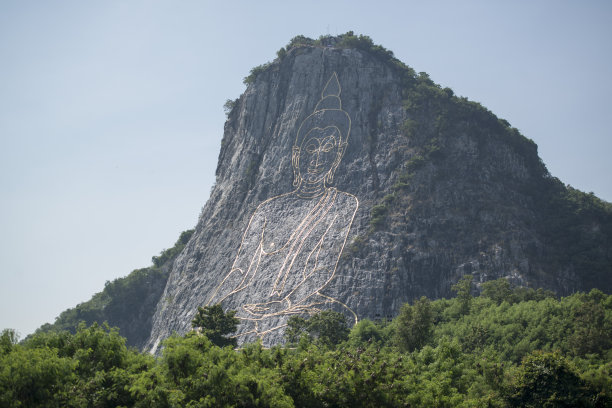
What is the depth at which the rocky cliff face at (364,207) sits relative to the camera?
6081cm

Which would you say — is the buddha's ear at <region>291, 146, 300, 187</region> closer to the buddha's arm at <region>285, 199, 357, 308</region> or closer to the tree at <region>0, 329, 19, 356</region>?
the buddha's arm at <region>285, 199, 357, 308</region>

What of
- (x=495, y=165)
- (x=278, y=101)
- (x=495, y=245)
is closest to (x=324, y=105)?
(x=278, y=101)

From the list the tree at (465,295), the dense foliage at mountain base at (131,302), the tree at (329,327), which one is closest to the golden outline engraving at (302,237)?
the tree at (329,327)

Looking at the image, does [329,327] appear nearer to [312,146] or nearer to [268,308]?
[268,308]

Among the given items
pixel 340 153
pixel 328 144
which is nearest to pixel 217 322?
pixel 340 153

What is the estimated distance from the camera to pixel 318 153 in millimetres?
73500

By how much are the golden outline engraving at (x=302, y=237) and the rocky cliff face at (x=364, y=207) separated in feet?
0.44

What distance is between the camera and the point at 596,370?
31109 mm

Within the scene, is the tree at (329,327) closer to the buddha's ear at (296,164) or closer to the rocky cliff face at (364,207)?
the rocky cliff face at (364,207)

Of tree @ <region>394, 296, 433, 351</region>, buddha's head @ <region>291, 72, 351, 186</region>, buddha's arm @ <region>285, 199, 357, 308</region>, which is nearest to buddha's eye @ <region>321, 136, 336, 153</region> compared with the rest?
buddha's head @ <region>291, 72, 351, 186</region>

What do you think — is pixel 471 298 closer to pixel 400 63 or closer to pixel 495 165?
pixel 495 165

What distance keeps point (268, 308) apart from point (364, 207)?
45.0ft

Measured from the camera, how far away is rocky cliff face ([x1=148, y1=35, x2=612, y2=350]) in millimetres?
60812

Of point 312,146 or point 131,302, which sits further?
point 131,302
